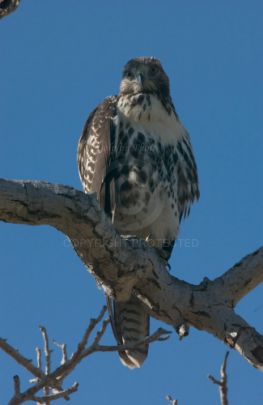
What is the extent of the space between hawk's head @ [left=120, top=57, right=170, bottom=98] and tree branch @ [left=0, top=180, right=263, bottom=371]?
206cm

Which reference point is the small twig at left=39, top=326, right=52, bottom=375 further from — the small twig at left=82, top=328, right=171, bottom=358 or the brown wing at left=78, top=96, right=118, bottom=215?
the brown wing at left=78, top=96, right=118, bottom=215

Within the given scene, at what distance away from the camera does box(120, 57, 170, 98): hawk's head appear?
6305 millimetres

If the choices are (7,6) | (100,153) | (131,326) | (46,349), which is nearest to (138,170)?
(100,153)

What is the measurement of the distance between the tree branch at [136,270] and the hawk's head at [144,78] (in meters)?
2.06

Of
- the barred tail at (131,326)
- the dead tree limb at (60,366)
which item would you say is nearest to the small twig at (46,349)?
the dead tree limb at (60,366)

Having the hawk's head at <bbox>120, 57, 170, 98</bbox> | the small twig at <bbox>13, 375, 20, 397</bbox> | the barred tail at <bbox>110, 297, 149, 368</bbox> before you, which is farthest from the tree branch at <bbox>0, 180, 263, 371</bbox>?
the hawk's head at <bbox>120, 57, 170, 98</bbox>

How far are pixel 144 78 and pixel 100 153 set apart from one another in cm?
91

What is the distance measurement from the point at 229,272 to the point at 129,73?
8.09 feet

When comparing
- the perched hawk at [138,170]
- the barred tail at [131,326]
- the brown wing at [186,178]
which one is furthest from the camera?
the brown wing at [186,178]

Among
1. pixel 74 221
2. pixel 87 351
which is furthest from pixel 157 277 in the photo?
pixel 87 351

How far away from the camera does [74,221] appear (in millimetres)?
3939

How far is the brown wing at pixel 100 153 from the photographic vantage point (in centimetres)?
567

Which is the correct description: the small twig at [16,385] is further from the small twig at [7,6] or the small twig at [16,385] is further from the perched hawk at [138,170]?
the perched hawk at [138,170]

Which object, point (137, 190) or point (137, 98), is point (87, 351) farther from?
point (137, 98)
